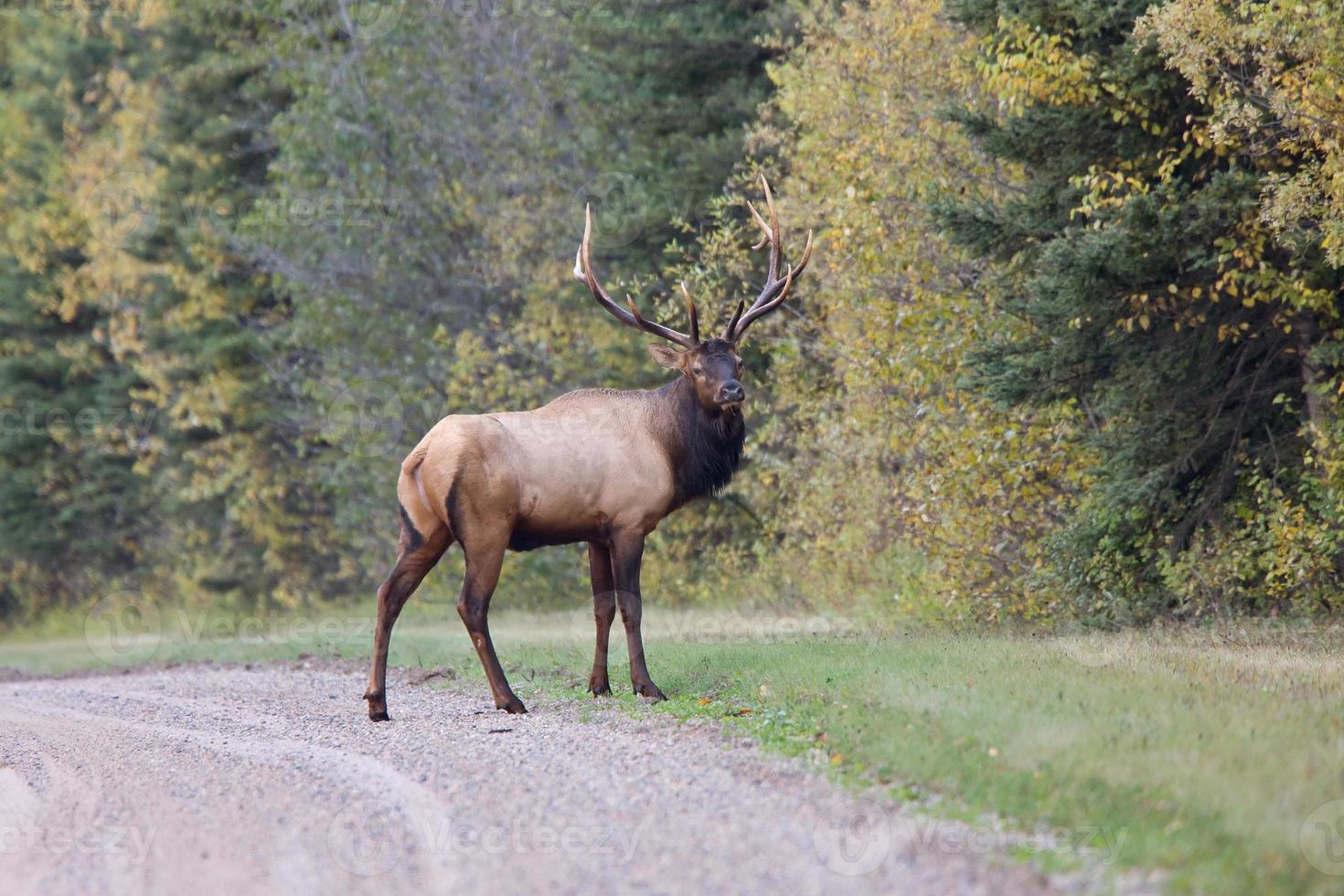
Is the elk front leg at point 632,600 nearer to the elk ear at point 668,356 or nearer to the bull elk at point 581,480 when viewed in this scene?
the bull elk at point 581,480

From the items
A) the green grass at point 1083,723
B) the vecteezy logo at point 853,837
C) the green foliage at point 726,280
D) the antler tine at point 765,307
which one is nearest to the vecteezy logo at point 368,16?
the green foliage at point 726,280

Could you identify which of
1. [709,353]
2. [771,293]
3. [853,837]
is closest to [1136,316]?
[771,293]

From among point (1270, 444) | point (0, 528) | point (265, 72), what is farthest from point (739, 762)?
point (0, 528)

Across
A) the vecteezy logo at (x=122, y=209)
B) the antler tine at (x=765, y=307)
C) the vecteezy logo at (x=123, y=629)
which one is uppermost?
the vecteezy logo at (x=122, y=209)

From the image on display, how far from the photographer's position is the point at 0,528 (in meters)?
37.9

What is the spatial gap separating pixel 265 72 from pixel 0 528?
545 inches

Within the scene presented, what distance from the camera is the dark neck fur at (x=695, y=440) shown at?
11.9 metres

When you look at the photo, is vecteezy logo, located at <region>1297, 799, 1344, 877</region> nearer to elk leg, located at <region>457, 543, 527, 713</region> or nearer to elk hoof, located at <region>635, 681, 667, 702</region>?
elk hoof, located at <region>635, 681, 667, 702</region>

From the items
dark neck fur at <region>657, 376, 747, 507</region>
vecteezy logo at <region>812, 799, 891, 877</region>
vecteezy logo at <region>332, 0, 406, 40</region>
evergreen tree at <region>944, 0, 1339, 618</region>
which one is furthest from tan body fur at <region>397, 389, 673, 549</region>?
vecteezy logo at <region>332, 0, 406, 40</region>

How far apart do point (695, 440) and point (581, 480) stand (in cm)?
94

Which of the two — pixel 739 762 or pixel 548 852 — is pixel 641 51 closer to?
pixel 739 762

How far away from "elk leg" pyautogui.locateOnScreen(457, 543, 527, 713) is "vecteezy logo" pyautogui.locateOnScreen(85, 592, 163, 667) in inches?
415

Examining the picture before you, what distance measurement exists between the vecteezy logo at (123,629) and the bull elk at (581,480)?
10.4 meters

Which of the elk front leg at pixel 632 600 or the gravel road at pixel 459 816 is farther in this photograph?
the elk front leg at pixel 632 600
